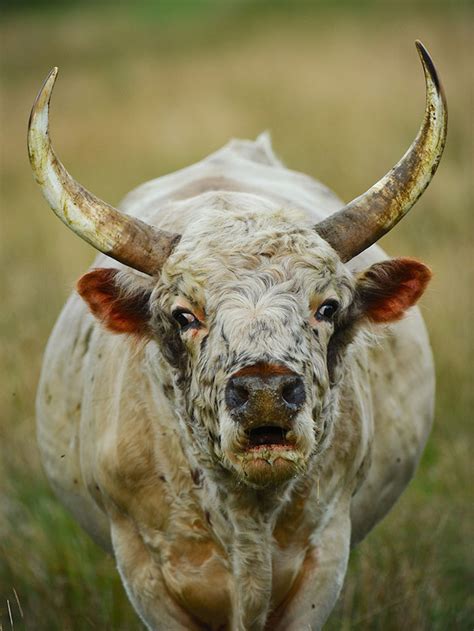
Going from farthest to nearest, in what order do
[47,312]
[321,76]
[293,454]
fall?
[321,76], [47,312], [293,454]

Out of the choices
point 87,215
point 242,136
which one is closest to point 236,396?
point 87,215

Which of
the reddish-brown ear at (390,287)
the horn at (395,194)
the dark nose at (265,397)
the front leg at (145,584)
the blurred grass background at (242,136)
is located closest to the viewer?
the dark nose at (265,397)

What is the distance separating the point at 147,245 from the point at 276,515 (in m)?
1.19

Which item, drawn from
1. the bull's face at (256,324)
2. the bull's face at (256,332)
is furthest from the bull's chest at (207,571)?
the bull's face at (256,332)

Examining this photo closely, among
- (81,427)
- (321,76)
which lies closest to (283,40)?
(321,76)

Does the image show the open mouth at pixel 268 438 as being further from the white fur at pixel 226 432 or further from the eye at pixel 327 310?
the eye at pixel 327 310

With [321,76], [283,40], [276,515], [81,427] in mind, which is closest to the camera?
[276,515]

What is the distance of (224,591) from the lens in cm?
497

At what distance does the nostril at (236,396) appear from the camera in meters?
3.95

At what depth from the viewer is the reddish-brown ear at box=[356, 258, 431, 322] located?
4.87 metres

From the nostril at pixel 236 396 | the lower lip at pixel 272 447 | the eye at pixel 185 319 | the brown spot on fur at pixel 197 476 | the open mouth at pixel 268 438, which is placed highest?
the eye at pixel 185 319

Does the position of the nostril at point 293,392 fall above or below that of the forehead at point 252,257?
below

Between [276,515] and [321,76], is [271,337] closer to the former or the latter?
[276,515]

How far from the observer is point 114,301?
4.81m
